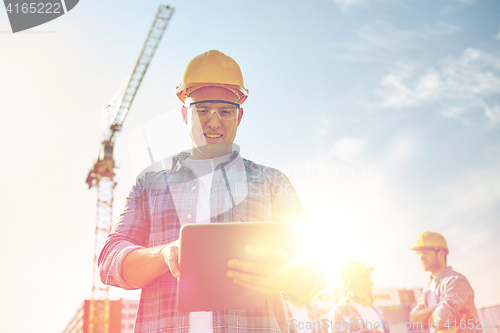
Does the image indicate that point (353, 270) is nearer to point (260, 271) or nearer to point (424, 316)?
point (424, 316)

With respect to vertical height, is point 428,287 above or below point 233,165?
below

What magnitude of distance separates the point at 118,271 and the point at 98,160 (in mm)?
47877

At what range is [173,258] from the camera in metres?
1.57

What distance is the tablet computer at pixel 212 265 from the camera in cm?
154

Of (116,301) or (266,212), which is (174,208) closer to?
(266,212)

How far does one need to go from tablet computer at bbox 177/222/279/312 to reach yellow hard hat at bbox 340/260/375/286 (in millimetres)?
6694

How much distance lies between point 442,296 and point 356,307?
1592 mm

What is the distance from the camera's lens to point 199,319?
1755 millimetres

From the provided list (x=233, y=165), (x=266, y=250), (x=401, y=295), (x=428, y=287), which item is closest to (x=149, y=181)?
(x=233, y=165)

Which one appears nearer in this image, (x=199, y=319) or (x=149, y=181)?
(x=199, y=319)

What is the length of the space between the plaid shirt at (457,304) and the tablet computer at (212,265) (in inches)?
215

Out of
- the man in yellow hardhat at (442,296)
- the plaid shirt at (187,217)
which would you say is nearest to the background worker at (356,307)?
the man in yellow hardhat at (442,296)

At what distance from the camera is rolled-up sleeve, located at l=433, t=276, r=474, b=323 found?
5762mm

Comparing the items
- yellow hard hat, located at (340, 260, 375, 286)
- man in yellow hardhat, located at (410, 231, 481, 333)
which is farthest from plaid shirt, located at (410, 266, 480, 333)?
yellow hard hat, located at (340, 260, 375, 286)
